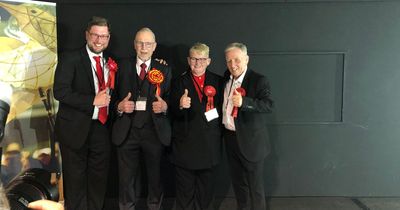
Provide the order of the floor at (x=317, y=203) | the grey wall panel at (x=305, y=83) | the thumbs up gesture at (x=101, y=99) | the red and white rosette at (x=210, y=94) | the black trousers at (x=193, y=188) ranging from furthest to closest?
the grey wall panel at (x=305, y=83) < the floor at (x=317, y=203) < the black trousers at (x=193, y=188) < the red and white rosette at (x=210, y=94) < the thumbs up gesture at (x=101, y=99)

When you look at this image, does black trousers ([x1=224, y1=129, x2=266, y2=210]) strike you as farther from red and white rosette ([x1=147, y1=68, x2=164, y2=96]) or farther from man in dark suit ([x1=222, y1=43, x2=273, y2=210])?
red and white rosette ([x1=147, y1=68, x2=164, y2=96])

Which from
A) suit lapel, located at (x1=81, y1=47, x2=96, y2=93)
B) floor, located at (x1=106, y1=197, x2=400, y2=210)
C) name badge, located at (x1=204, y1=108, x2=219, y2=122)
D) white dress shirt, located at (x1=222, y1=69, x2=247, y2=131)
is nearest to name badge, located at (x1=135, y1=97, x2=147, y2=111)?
suit lapel, located at (x1=81, y1=47, x2=96, y2=93)

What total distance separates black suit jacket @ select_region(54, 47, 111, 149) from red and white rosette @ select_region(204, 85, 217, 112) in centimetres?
90

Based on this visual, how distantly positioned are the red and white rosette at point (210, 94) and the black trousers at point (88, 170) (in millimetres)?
882

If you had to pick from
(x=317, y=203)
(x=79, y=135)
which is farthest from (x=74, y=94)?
(x=317, y=203)

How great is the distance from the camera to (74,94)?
3.01 m

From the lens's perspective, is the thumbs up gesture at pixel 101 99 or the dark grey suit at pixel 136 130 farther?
the dark grey suit at pixel 136 130

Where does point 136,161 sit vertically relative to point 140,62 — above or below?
below

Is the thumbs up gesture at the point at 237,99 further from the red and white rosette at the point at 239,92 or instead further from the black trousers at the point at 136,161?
the black trousers at the point at 136,161

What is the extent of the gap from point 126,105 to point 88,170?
0.69 meters

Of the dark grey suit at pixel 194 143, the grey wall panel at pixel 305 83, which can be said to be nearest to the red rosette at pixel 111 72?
the dark grey suit at pixel 194 143

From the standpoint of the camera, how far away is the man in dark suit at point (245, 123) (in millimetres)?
3025

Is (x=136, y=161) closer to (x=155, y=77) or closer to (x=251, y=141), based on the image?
(x=155, y=77)

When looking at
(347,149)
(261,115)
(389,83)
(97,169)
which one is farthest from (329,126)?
(97,169)
